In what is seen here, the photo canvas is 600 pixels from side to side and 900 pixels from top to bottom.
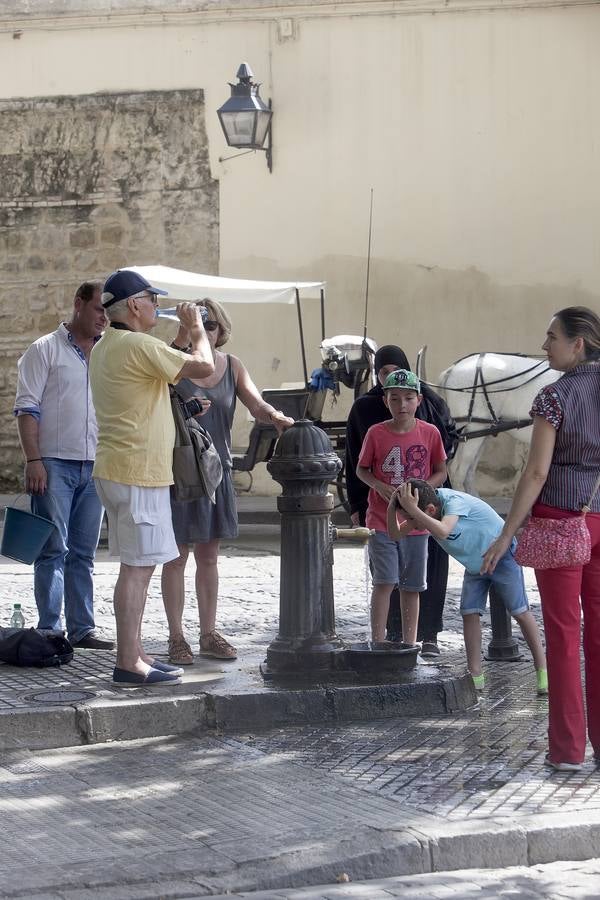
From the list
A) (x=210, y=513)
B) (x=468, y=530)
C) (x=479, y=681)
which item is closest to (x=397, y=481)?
(x=468, y=530)

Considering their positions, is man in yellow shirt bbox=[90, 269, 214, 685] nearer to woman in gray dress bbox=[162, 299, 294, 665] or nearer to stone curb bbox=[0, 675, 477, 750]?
stone curb bbox=[0, 675, 477, 750]

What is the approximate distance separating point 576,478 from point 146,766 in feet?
6.30

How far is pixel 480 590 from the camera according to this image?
6.68 metres

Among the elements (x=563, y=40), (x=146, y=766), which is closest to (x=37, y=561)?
(x=146, y=766)

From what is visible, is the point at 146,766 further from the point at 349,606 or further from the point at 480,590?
the point at 349,606

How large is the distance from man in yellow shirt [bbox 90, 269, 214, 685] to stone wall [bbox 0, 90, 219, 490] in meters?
12.6

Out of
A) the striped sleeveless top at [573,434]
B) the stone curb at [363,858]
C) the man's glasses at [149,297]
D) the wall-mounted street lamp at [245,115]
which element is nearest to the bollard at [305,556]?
the man's glasses at [149,297]

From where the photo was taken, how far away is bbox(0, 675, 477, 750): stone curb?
18.9ft

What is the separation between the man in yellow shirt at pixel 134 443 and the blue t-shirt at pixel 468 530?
1.24m

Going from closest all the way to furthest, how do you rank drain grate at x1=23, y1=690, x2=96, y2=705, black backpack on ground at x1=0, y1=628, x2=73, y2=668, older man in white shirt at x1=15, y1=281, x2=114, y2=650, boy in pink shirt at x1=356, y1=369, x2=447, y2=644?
drain grate at x1=23, y1=690, x2=96, y2=705, black backpack on ground at x1=0, y1=628, x2=73, y2=668, boy in pink shirt at x1=356, y1=369, x2=447, y2=644, older man in white shirt at x1=15, y1=281, x2=114, y2=650

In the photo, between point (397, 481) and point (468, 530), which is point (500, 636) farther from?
point (468, 530)

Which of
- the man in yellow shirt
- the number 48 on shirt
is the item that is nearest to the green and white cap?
the number 48 on shirt

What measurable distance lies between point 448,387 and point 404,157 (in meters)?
4.45

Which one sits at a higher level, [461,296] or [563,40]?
[563,40]
